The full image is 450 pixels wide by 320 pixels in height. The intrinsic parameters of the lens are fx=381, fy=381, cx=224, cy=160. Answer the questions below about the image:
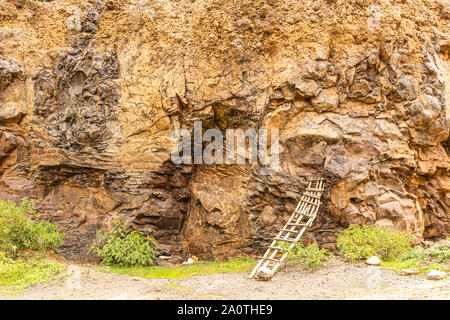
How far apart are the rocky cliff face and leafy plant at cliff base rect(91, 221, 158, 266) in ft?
1.21

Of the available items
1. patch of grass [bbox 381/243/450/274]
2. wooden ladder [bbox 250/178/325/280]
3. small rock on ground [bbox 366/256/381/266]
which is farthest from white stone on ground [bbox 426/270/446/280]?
wooden ladder [bbox 250/178/325/280]

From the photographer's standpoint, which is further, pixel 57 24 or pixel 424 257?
pixel 57 24

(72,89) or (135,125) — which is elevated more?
(72,89)

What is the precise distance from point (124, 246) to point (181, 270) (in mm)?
1639

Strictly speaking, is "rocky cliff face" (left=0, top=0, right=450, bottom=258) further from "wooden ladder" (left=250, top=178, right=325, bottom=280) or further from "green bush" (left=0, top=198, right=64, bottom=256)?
"green bush" (left=0, top=198, right=64, bottom=256)

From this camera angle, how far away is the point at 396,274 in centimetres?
717

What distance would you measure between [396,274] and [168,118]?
663cm

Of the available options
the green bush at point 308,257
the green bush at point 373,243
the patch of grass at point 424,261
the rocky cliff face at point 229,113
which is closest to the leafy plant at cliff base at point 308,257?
the green bush at point 308,257

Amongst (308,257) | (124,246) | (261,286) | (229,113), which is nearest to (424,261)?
(308,257)

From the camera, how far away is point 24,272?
25.1 ft

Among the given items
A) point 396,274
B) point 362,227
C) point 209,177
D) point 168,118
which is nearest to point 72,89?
point 168,118

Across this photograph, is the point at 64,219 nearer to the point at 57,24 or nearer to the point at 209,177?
the point at 209,177

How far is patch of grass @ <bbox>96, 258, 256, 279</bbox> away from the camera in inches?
335

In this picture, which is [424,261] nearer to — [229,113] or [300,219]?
[300,219]
